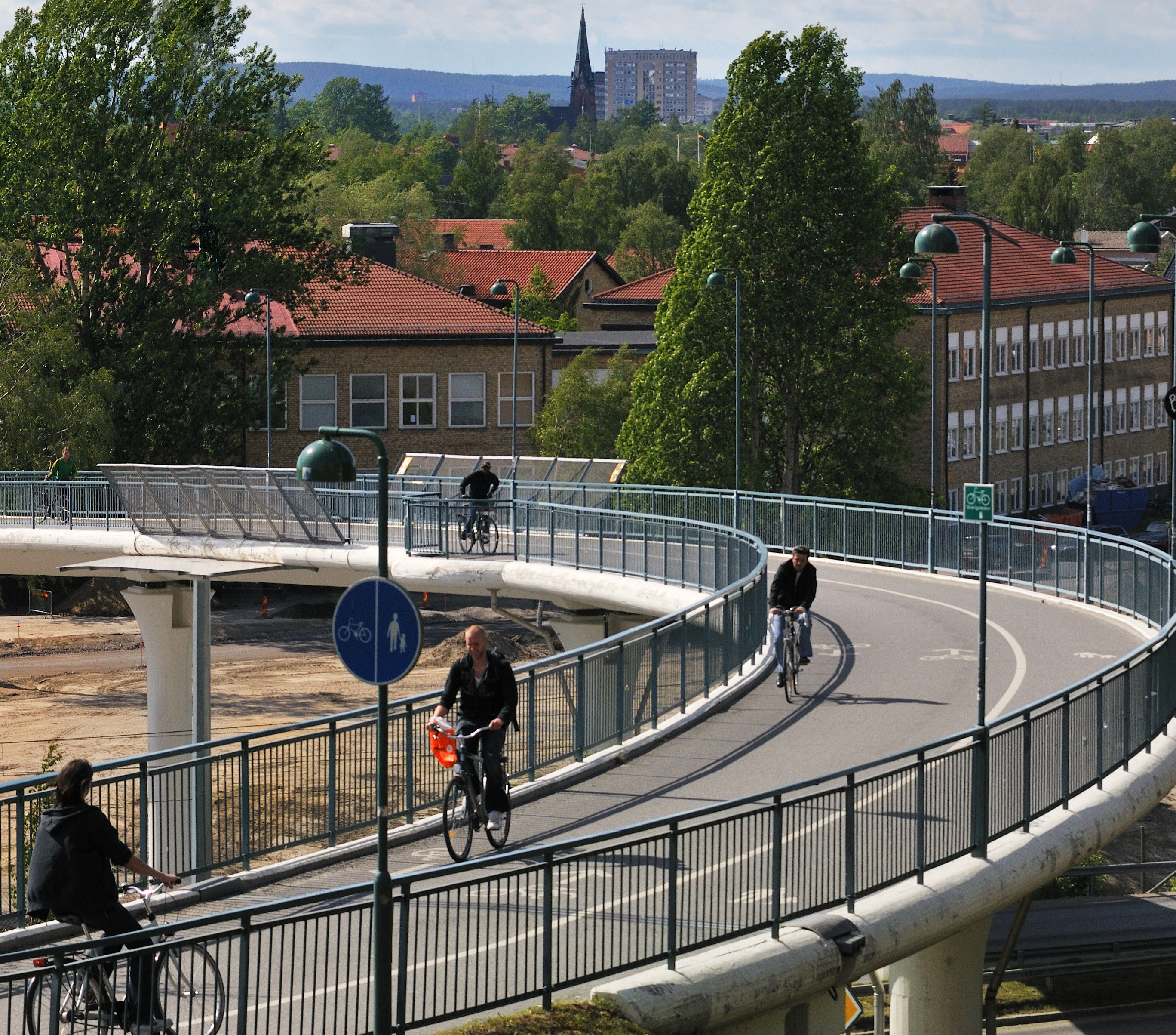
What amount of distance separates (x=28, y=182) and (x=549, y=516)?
27.0 m

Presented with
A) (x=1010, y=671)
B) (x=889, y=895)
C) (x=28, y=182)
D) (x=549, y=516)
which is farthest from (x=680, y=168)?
(x=889, y=895)

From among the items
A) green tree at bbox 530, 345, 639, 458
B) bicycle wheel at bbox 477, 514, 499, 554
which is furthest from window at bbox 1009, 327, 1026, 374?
bicycle wheel at bbox 477, 514, 499, 554

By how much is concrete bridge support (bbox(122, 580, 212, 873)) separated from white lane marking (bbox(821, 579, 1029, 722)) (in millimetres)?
6897

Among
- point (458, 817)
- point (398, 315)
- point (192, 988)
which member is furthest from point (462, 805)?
point (398, 315)

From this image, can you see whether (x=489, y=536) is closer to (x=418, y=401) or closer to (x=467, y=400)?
(x=418, y=401)

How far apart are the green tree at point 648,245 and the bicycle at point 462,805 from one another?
332ft

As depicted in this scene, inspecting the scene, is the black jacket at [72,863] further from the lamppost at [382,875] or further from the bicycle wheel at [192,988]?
the lamppost at [382,875]

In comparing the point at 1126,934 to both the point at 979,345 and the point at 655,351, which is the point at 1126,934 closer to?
the point at 655,351

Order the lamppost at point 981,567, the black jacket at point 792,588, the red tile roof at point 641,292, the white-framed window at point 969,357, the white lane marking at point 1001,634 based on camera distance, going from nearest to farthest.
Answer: the lamppost at point 981,567, the white lane marking at point 1001,634, the black jacket at point 792,588, the white-framed window at point 969,357, the red tile roof at point 641,292

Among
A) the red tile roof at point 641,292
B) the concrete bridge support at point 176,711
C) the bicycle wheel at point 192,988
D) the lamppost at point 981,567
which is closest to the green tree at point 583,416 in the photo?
the concrete bridge support at point 176,711

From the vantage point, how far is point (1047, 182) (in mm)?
122750

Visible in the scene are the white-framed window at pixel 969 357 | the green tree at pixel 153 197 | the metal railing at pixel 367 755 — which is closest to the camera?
the metal railing at pixel 367 755

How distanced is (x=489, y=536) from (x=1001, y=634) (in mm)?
11039

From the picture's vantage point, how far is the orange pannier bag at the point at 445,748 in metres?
14.0
